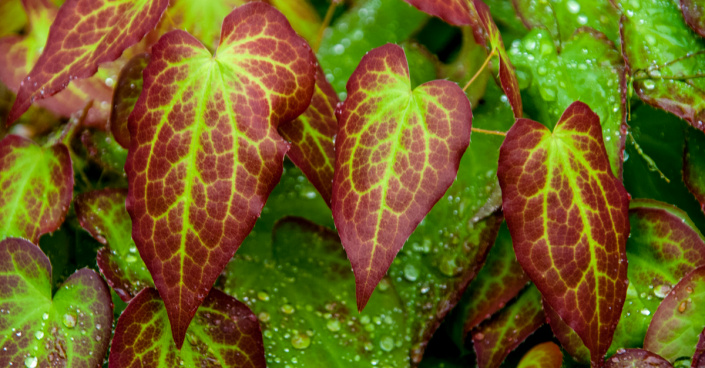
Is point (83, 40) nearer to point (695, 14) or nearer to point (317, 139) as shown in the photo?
point (317, 139)

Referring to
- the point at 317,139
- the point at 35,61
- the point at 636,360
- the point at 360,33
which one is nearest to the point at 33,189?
the point at 35,61

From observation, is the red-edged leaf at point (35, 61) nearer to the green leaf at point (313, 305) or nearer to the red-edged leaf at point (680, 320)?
the green leaf at point (313, 305)

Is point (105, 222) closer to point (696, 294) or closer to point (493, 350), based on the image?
point (493, 350)

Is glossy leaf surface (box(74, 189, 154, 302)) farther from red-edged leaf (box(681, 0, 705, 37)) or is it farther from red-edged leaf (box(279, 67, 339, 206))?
red-edged leaf (box(681, 0, 705, 37))

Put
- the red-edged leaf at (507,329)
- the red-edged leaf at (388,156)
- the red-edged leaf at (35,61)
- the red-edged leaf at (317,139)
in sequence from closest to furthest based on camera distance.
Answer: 1. the red-edged leaf at (388,156)
2. the red-edged leaf at (317,139)
3. the red-edged leaf at (507,329)
4. the red-edged leaf at (35,61)

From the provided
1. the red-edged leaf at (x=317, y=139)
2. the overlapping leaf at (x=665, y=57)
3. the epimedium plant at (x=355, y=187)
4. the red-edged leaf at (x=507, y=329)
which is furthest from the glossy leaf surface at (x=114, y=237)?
the overlapping leaf at (x=665, y=57)

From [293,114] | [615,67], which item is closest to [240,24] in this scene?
[293,114]

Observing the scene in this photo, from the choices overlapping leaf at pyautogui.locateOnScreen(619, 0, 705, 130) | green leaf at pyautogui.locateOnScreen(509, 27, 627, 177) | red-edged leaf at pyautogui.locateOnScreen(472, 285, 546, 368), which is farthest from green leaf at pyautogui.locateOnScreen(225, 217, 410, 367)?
overlapping leaf at pyautogui.locateOnScreen(619, 0, 705, 130)
